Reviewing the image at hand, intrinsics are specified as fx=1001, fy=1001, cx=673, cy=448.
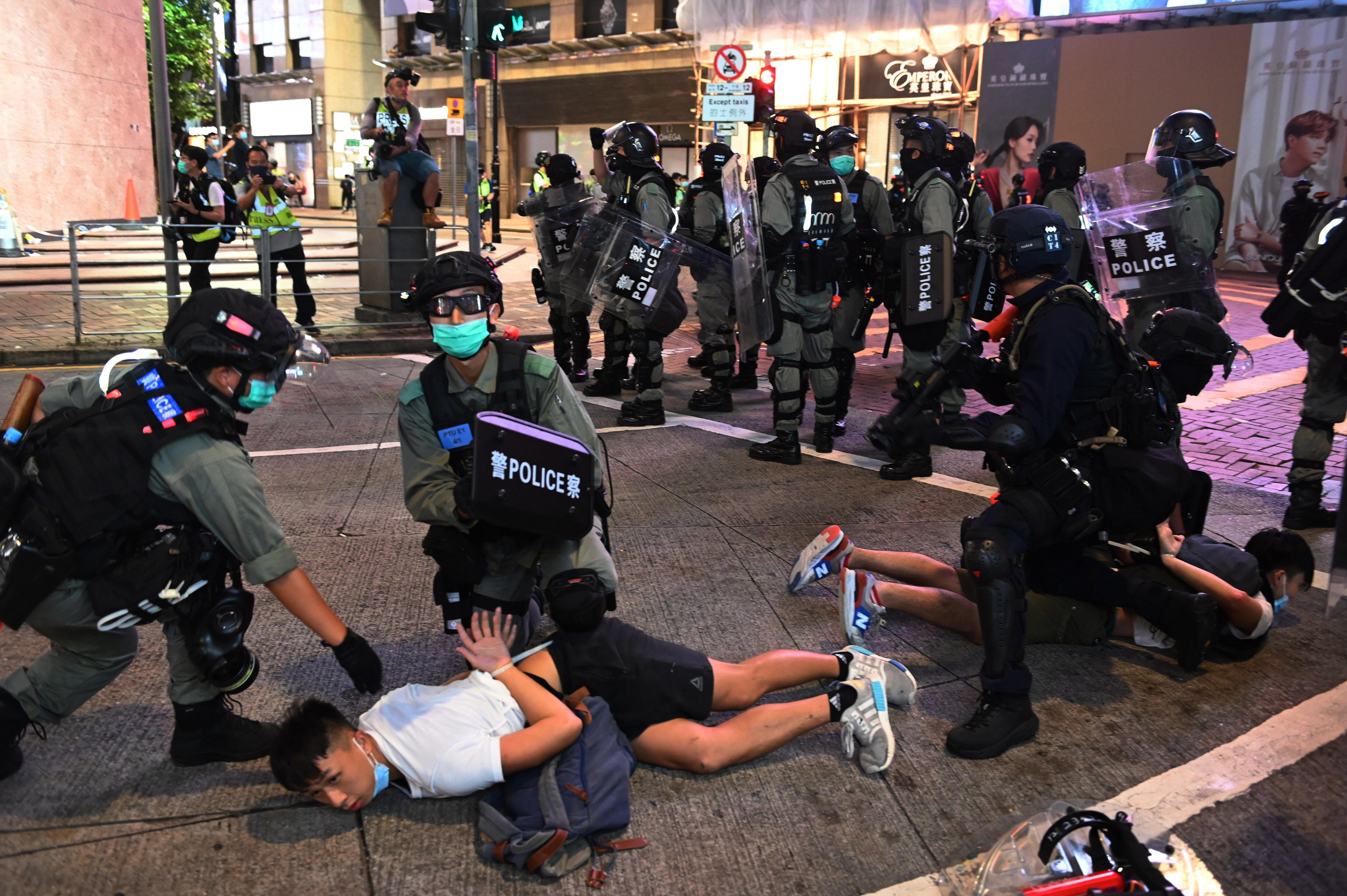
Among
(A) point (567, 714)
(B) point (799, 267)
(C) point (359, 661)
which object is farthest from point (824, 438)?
(C) point (359, 661)

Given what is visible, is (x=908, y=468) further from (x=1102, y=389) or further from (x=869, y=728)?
(x=869, y=728)

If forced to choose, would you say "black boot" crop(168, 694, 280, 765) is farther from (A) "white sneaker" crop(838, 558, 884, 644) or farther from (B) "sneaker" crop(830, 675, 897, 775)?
(A) "white sneaker" crop(838, 558, 884, 644)

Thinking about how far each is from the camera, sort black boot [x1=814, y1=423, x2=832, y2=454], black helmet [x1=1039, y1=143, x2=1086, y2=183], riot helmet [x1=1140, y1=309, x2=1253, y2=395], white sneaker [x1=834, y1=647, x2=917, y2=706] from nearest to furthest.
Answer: white sneaker [x1=834, y1=647, x2=917, y2=706]
riot helmet [x1=1140, y1=309, x2=1253, y2=395]
black boot [x1=814, y1=423, x2=832, y2=454]
black helmet [x1=1039, y1=143, x2=1086, y2=183]

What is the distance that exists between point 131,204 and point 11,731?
57.9 ft

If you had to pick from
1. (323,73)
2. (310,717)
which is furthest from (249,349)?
(323,73)

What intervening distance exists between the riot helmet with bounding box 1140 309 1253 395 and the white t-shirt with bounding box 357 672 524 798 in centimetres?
320

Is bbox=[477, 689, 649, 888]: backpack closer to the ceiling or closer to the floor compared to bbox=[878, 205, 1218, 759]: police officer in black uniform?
closer to the floor

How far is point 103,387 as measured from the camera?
3.04 metres

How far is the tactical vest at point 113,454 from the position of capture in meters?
2.81

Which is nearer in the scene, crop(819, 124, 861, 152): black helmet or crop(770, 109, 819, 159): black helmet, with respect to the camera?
crop(770, 109, 819, 159): black helmet

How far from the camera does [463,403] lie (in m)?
3.79

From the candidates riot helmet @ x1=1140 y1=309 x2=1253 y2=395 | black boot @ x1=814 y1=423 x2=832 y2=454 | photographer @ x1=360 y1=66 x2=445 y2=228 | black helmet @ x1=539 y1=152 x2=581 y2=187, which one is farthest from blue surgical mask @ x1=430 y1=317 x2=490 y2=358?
photographer @ x1=360 y1=66 x2=445 y2=228

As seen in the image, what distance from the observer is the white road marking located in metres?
3.05

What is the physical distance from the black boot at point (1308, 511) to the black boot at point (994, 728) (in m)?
3.10
